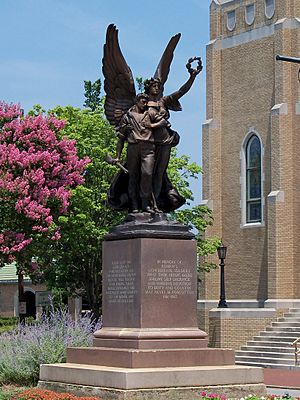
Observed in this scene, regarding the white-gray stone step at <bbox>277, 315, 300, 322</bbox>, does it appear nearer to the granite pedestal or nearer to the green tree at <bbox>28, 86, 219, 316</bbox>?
the green tree at <bbox>28, 86, 219, 316</bbox>

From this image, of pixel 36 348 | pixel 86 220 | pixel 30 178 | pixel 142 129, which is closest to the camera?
pixel 142 129

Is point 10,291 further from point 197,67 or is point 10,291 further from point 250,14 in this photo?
point 197,67

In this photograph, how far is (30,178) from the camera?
2752cm

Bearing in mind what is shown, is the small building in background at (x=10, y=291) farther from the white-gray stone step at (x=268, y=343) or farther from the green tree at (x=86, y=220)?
the white-gray stone step at (x=268, y=343)

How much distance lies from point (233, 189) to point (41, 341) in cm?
2256

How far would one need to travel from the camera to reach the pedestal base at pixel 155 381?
45.0 feet

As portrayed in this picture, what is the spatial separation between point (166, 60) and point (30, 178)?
11.7 m

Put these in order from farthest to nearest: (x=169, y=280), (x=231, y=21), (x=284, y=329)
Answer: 1. (x=231, y=21)
2. (x=284, y=329)
3. (x=169, y=280)

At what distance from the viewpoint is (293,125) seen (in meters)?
38.6

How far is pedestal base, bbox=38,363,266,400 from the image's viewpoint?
13719 mm

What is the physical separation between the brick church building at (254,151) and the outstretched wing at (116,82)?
21028mm

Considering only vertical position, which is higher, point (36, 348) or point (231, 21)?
point (231, 21)

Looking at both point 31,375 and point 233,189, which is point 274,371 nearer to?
point 31,375

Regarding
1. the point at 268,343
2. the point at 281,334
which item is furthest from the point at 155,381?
the point at 281,334
